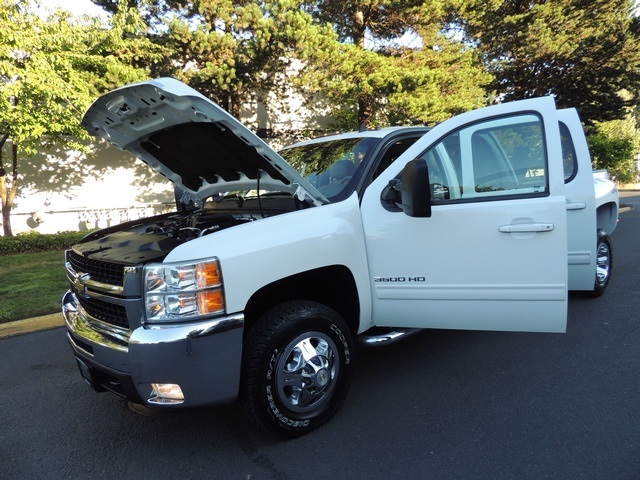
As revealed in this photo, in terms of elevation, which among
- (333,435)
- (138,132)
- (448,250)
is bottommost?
(333,435)

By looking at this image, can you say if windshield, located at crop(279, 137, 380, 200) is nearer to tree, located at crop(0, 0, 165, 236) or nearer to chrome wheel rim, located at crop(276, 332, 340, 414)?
chrome wheel rim, located at crop(276, 332, 340, 414)

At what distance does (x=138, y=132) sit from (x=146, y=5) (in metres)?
10.4

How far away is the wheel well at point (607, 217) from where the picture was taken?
5.76 metres

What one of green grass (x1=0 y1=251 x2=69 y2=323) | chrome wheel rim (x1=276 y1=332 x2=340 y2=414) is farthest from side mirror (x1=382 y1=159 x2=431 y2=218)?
green grass (x1=0 y1=251 x2=69 y2=323)

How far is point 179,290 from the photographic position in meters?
2.26

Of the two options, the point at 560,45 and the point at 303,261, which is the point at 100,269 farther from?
the point at 560,45

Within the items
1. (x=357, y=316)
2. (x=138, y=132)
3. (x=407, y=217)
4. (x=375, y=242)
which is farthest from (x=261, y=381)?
(x=138, y=132)

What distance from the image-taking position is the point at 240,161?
124 inches

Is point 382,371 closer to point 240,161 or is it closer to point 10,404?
point 240,161

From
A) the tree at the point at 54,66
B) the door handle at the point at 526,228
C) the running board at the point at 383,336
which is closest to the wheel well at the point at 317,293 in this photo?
the running board at the point at 383,336

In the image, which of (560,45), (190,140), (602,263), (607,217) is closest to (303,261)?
(190,140)

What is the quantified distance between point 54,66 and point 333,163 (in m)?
7.64

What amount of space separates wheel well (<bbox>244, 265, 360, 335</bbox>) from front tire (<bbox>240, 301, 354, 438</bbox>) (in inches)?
5.6

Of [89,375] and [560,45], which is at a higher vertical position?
[560,45]
